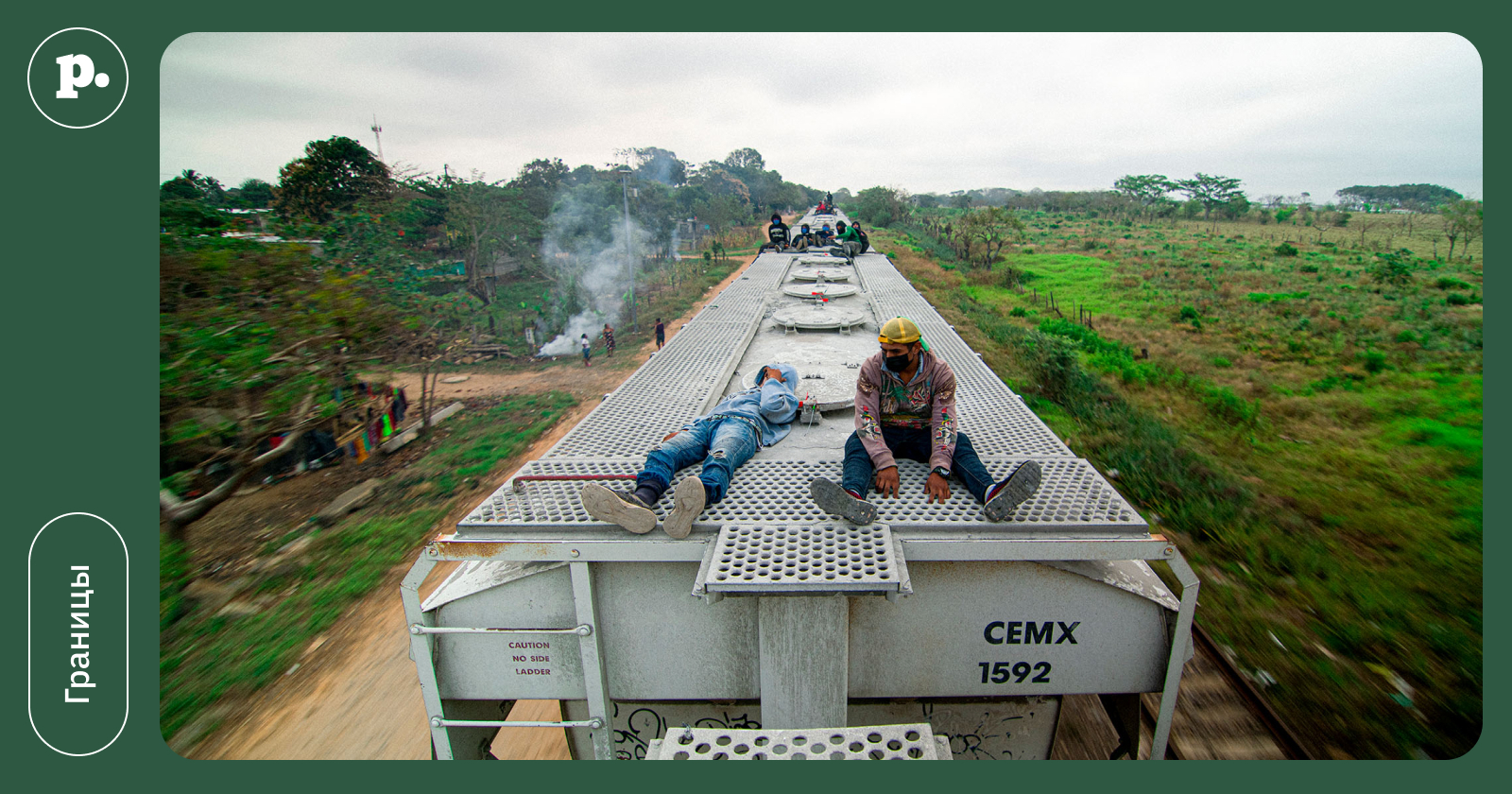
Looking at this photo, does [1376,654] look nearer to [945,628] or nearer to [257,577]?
[945,628]

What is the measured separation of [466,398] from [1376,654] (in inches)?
556

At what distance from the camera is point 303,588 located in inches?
258

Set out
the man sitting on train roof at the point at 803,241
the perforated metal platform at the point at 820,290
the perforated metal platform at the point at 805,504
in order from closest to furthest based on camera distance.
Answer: the perforated metal platform at the point at 805,504, the perforated metal platform at the point at 820,290, the man sitting on train roof at the point at 803,241

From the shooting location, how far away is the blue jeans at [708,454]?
2.90 meters

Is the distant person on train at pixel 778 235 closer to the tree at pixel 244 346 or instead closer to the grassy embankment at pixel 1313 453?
the grassy embankment at pixel 1313 453

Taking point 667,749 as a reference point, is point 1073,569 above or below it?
above

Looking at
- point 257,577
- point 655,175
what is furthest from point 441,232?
point 655,175

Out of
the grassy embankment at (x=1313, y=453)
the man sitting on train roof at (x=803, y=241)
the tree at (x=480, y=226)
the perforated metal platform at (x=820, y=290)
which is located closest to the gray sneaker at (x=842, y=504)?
the grassy embankment at (x=1313, y=453)

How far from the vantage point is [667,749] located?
2.01m

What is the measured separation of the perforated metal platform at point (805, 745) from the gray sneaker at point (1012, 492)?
92 centimetres

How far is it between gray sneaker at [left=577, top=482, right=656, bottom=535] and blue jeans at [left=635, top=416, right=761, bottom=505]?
26 cm

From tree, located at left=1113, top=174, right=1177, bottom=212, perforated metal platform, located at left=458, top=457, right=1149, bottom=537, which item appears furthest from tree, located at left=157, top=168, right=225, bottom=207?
tree, located at left=1113, top=174, right=1177, bottom=212

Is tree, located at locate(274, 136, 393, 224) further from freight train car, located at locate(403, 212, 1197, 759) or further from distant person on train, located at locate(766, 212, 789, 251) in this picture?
freight train car, located at locate(403, 212, 1197, 759)

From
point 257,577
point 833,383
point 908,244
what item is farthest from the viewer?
point 908,244
